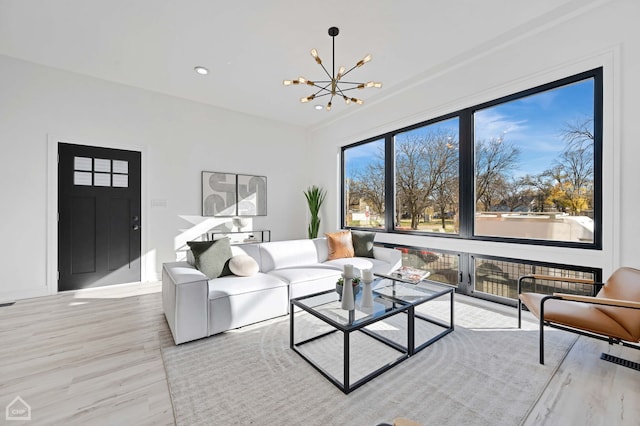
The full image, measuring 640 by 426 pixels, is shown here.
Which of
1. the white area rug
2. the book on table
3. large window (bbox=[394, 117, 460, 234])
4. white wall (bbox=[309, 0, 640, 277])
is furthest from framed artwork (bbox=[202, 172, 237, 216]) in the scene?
white wall (bbox=[309, 0, 640, 277])

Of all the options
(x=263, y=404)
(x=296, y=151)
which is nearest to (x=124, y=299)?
(x=263, y=404)

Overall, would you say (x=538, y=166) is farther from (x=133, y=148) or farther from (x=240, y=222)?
(x=133, y=148)

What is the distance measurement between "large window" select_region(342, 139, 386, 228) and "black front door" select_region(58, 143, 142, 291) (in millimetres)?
3592

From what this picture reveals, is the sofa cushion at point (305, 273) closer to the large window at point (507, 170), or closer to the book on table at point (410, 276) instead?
the book on table at point (410, 276)

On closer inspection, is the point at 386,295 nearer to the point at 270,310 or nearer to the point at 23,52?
the point at 270,310

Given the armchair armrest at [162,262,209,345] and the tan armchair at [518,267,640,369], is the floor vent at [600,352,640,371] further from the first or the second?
the armchair armrest at [162,262,209,345]

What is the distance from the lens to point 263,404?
61.7 inches

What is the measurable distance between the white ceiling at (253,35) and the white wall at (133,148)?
14.3 inches

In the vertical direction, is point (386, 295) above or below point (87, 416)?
above

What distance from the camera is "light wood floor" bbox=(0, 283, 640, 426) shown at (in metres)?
1.48

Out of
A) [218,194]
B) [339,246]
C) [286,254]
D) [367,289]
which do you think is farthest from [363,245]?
[218,194]

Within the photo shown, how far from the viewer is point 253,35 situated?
2895 mm

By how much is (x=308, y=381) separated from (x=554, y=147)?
3279 millimetres

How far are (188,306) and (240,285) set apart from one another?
50 cm
